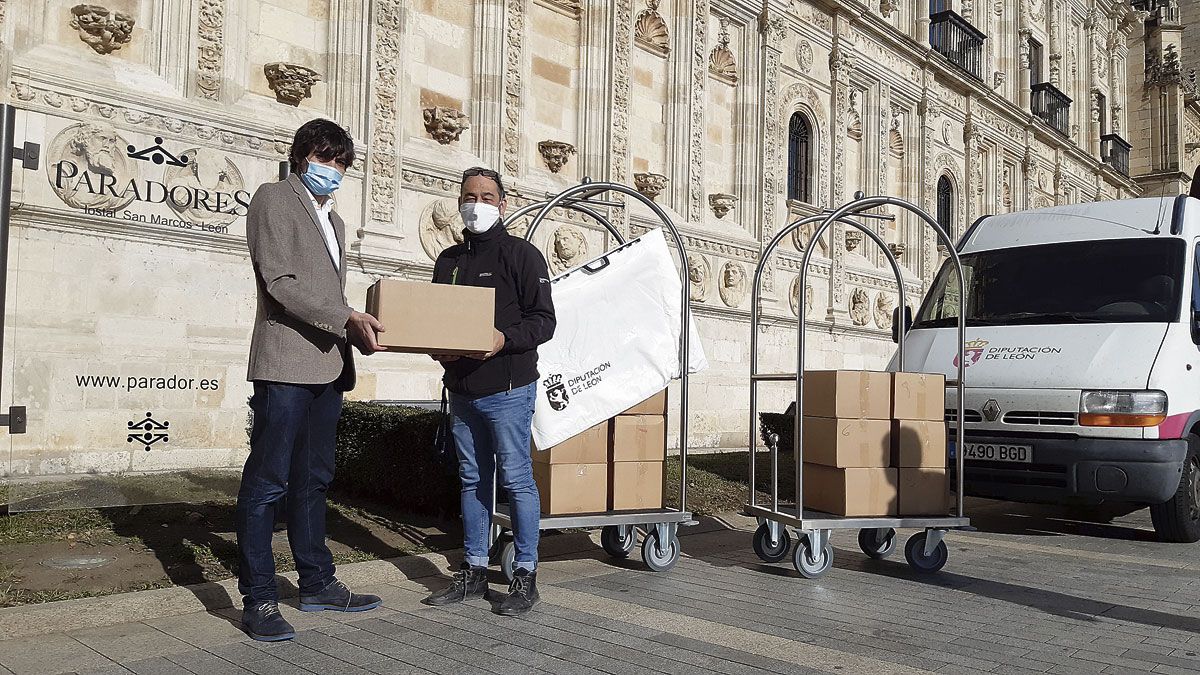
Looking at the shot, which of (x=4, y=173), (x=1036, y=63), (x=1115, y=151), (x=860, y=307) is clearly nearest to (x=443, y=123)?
(x=4, y=173)

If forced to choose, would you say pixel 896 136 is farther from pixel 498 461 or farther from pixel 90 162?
pixel 498 461

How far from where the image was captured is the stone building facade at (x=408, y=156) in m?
9.60

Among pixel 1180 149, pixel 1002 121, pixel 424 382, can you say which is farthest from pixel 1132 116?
pixel 424 382

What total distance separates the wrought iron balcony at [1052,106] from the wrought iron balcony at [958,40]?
4860 mm

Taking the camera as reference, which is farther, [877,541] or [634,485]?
[877,541]

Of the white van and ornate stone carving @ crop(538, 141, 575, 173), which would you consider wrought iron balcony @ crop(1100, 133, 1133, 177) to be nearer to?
ornate stone carving @ crop(538, 141, 575, 173)

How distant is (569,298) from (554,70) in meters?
9.65

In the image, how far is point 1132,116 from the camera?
43.2 meters

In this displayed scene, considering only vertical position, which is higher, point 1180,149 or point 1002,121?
point 1180,149

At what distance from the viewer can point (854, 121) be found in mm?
22188

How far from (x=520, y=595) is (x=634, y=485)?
4.91ft

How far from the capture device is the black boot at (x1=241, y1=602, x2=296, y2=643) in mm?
4359

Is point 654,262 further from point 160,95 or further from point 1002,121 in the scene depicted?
point 1002,121

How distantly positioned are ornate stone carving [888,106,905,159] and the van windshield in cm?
1520
